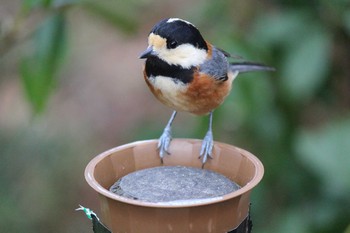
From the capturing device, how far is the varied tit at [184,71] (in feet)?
5.64

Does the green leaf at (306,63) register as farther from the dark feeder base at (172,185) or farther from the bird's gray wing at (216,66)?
the dark feeder base at (172,185)

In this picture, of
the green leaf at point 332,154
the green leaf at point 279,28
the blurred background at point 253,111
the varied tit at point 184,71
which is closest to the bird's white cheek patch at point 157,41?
the varied tit at point 184,71

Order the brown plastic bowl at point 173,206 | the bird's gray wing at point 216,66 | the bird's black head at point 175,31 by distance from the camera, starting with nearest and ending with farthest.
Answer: the brown plastic bowl at point 173,206, the bird's black head at point 175,31, the bird's gray wing at point 216,66

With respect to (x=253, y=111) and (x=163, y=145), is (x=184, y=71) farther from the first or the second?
(x=253, y=111)

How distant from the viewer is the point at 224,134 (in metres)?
2.95

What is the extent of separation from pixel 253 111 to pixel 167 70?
28.4 inches

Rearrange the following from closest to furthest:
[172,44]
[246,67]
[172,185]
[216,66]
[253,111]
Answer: [172,185]
[172,44]
[216,66]
[246,67]
[253,111]

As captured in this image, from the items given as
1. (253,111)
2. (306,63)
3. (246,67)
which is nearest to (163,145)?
(246,67)

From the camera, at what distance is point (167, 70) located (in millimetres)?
1844

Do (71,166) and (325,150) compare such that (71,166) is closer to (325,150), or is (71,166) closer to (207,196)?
(325,150)

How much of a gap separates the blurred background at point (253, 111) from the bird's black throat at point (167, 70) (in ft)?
1.11

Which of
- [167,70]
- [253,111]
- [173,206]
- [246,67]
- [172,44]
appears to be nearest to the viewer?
[173,206]

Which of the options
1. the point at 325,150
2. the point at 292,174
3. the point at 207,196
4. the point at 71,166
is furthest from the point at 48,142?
the point at 207,196

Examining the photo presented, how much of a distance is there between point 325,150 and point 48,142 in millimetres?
2015
